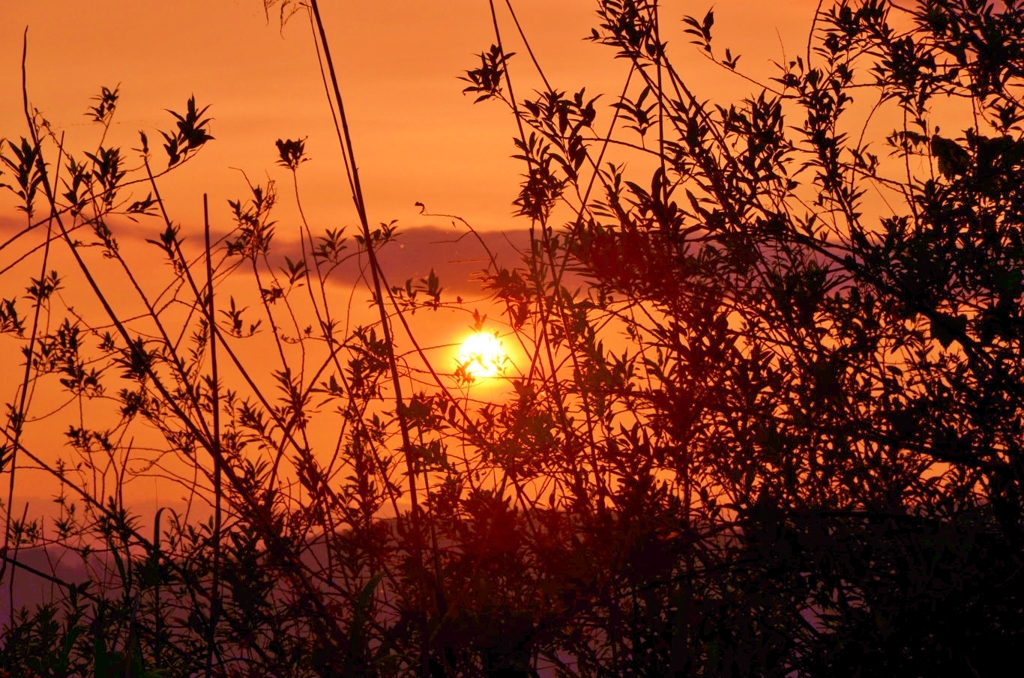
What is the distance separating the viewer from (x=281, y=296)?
420 cm

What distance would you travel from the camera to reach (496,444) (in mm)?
3400

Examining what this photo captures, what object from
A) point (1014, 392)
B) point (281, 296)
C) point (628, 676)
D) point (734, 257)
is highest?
point (281, 296)

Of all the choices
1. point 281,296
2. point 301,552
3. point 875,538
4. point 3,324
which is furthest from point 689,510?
point 3,324

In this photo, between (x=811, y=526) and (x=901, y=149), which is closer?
(x=811, y=526)

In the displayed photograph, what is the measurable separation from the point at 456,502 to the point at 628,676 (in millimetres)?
772

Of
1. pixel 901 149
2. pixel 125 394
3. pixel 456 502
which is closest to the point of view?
pixel 456 502

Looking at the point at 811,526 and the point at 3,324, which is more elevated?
the point at 3,324

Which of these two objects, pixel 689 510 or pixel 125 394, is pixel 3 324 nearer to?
pixel 125 394

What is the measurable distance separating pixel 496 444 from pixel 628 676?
824mm

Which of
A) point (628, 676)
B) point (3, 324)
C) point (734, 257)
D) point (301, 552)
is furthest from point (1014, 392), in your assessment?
point (3, 324)

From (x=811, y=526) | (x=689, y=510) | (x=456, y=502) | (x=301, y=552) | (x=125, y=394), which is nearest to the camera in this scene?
(x=811, y=526)

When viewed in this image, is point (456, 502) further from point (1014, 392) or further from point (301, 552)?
point (1014, 392)

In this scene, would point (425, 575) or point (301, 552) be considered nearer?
point (425, 575)

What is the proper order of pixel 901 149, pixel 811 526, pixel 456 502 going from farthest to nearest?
pixel 901 149 < pixel 456 502 < pixel 811 526
